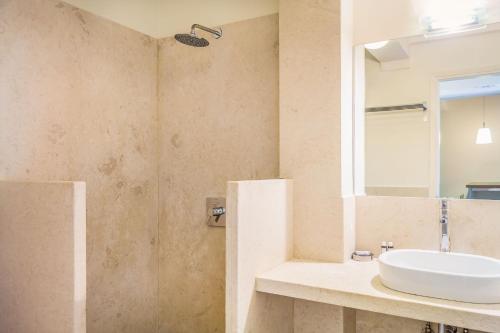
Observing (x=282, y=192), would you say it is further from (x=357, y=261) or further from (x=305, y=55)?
(x=305, y=55)

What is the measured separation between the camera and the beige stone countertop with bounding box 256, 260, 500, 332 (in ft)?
3.47

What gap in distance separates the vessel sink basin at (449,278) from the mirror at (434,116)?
0.30 metres

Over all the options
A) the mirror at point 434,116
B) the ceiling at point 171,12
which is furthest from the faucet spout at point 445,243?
the ceiling at point 171,12

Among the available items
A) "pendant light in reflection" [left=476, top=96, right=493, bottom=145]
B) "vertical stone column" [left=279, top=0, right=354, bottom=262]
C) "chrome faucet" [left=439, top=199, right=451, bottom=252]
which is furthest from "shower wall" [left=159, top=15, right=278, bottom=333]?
"pendant light in reflection" [left=476, top=96, right=493, bottom=145]

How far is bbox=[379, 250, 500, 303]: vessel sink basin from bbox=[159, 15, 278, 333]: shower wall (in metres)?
0.78

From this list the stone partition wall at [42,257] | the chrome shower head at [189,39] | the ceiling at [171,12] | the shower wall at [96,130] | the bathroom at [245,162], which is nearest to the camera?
the stone partition wall at [42,257]

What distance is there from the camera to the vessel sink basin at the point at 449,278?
108cm

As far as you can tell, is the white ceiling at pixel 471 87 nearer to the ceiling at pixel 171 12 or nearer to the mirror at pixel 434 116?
the mirror at pixel 434 116

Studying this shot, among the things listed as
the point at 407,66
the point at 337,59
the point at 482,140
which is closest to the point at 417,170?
the point at 482,140

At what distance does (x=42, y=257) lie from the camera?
1.23 m

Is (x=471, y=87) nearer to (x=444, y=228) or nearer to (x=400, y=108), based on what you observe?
(x=400, y=108)

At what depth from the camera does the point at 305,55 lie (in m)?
1.64

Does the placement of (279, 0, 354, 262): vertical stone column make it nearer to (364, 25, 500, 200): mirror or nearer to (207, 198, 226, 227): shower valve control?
(364, 25, 500, 200): mirror

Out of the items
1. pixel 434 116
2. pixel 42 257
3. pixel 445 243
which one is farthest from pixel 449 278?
pixel 42 257
